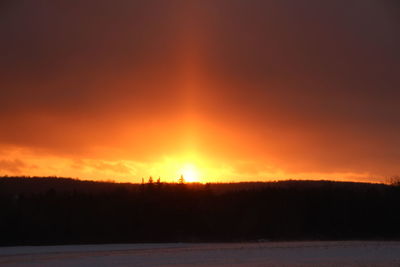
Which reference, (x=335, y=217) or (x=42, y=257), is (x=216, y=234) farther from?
(x=42, y=257)

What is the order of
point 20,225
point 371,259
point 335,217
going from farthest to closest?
point 335,217
point 20,225
point 371,259

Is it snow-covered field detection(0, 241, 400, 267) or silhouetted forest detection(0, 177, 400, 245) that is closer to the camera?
snow-covered field detection(0, 241, 400, 267)

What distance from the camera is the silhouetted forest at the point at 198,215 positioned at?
4550 cm

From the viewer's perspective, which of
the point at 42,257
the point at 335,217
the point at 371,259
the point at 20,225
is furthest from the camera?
the point at 335,217

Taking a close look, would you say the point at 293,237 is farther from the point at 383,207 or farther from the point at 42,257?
the point at 42,257

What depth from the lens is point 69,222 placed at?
46750 millimetres

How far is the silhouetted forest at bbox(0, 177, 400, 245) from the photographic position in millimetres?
45500

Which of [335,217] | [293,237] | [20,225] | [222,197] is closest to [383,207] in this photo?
[335,217]

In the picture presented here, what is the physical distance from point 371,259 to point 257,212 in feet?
67.5

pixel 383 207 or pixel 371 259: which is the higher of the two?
pixel 383 207

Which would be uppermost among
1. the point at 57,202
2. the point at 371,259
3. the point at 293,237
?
the point at 57,202

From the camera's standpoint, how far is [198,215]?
4853 cm

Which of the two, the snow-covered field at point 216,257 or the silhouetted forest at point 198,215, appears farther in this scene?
the silhouetted forest at point 198,215

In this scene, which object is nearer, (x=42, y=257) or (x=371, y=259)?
(x=371, y=259)
